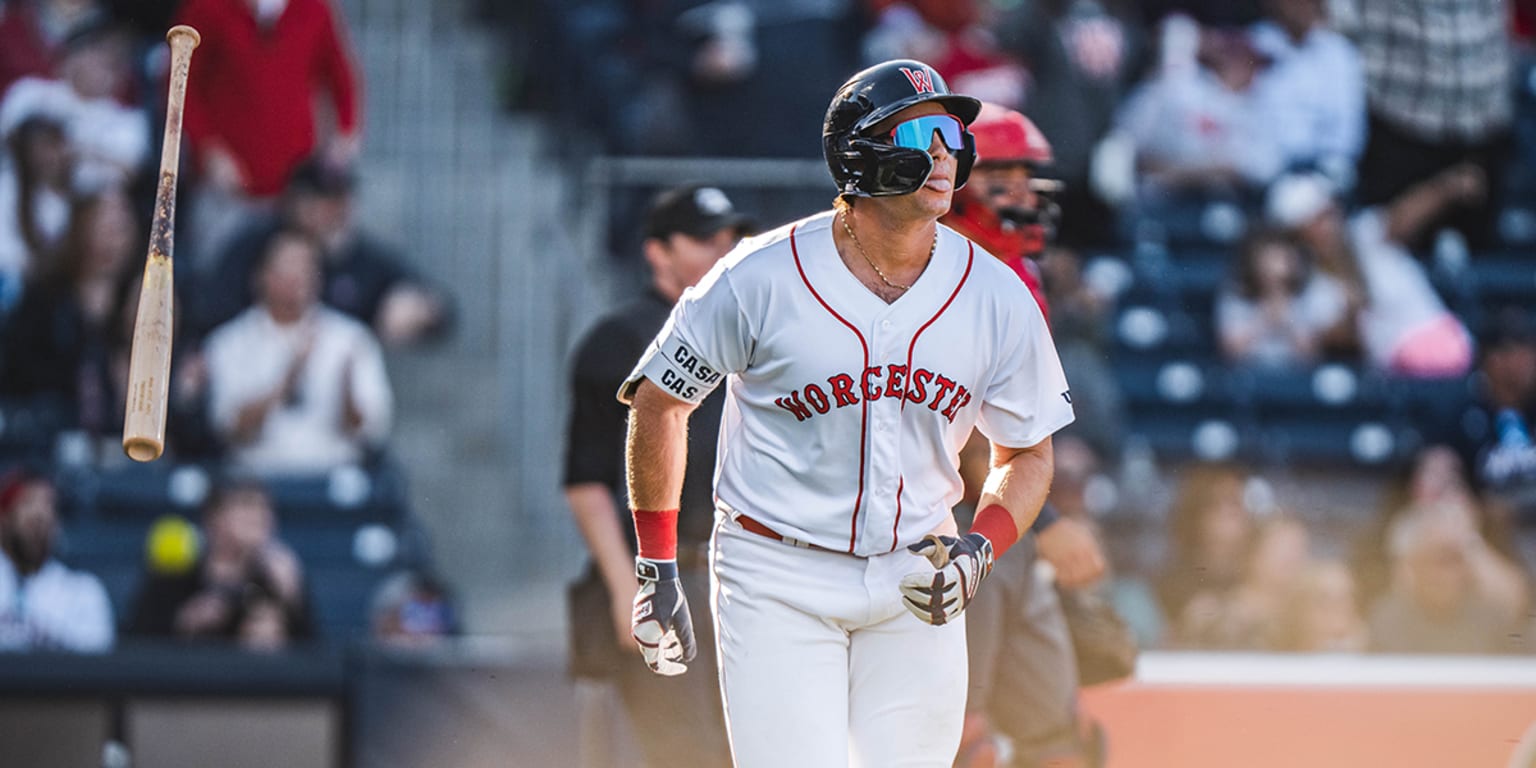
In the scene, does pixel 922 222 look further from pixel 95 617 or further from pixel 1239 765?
pixel 95 617

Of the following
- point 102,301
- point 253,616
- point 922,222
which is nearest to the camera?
point 922,222

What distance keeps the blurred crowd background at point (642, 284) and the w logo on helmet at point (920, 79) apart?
3.60 m

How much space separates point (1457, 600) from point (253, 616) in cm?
458

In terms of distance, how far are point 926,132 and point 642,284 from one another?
16.5 ft

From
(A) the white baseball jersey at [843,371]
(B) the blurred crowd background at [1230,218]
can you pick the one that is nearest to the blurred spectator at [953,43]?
(B) the blurred crowd background at [1230,218]

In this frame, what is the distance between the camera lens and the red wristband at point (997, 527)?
3.49 meters

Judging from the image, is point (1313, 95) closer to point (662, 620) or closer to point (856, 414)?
point (856, 414)

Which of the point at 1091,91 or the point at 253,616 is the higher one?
the point at 1091,91

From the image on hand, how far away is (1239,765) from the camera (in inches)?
214

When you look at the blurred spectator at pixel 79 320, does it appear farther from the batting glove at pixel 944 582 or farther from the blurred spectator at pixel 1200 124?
the batting glove at pixel 944 582

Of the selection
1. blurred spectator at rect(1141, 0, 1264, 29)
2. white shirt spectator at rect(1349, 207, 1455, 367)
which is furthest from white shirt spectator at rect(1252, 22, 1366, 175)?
white shirt spectator at rect(1349, 207, 1455, 367)

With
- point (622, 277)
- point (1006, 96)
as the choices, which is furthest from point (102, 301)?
point (1006, 96)

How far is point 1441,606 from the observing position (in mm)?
7270

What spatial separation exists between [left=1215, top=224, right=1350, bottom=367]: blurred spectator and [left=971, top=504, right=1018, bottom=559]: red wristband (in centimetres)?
559
